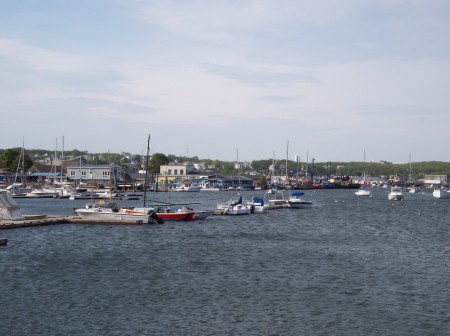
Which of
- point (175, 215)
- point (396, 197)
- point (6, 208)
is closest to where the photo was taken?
point (6, 208)

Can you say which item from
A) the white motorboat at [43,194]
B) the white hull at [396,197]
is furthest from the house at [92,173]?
the white hull at [396,197]

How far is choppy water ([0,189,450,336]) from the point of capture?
83.4 feet

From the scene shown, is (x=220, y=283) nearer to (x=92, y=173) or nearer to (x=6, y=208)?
(x=6, y=208)


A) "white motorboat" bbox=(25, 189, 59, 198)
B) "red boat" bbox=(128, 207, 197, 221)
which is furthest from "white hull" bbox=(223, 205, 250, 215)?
"white motorboat" bbox=(25, 189, 59, 198)

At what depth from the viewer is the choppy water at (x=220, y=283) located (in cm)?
2542

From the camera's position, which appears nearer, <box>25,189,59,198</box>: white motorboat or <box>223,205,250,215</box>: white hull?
<box>223,205,250,215</box>: white hull

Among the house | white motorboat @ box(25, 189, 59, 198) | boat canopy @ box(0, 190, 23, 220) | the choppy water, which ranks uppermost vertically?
the house

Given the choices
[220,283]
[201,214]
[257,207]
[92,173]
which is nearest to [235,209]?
[257,207]

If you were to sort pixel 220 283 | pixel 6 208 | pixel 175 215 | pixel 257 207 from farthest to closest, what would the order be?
pixel 257 207, pixel 175 215, pixel 6 208, pixel 220 283

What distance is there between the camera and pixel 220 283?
33250 millimetres

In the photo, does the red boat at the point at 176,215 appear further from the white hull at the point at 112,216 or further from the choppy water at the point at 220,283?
the choppy water at the point at 220,283

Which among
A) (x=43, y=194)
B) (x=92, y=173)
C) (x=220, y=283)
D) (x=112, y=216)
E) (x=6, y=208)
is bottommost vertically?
(x=220, y=283)

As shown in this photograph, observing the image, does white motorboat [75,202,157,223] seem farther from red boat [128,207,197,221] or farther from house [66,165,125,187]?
house [66,165,125,187]

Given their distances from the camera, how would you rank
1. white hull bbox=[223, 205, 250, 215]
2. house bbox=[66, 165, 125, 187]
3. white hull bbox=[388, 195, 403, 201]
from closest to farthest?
white hull bbox=[223, 205, 250, 215], white hull bbox=[388, 195, 403, 201], house bbox=[66, 165, 125, 187]
